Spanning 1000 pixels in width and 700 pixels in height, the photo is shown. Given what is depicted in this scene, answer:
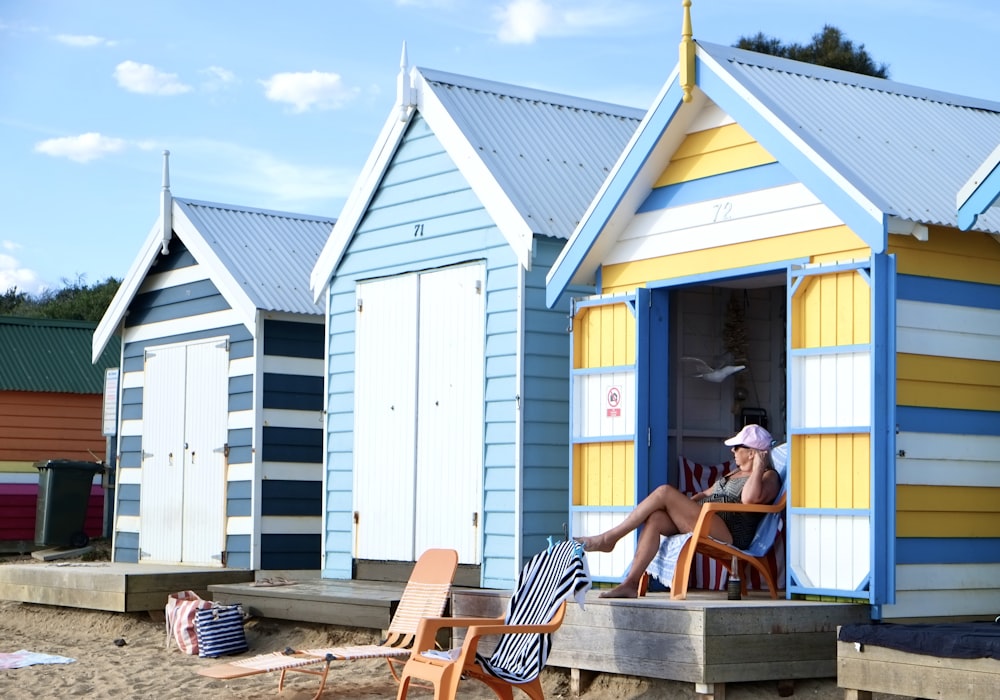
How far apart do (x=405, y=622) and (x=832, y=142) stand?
3688 mm

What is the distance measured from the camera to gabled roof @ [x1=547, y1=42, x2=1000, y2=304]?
290 inches

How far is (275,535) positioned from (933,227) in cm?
698

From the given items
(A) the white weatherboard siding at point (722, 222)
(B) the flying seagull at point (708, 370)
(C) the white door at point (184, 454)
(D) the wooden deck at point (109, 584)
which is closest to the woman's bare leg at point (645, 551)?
(A) the white weatherboard siding at point (722, 222)

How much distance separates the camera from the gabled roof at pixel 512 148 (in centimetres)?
980

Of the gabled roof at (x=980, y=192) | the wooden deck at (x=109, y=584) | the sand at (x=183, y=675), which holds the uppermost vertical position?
the gabled roof at (x=980, y=192)

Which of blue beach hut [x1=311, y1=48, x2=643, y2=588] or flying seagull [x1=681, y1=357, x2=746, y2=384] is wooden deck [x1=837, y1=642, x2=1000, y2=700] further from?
blue beach hut [x1=311, y1=48, x2=643, y2=588]

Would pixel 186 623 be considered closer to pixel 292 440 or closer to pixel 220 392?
pixel 292 440

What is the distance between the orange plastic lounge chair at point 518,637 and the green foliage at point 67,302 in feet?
91.9

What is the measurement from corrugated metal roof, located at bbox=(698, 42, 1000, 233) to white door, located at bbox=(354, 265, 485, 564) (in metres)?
2.64

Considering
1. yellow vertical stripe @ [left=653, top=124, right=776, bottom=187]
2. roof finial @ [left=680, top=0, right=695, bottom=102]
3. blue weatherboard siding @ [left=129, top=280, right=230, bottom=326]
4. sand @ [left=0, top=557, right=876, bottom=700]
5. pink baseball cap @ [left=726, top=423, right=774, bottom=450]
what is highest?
roof finial @ [left=680, top=0, right=695, bottom=102]

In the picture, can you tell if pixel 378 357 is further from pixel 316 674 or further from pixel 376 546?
pixel 316 674

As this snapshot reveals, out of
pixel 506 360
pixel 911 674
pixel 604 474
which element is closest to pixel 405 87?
pixel 506 360

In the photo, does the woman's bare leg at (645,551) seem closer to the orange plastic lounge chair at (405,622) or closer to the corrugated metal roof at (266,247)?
the orange plastic lounge chair at (405,622)

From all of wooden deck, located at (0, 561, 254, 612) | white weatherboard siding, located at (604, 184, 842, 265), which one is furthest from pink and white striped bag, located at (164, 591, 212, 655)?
white weatherboard siding, located at (604, 184, 842, 265)
